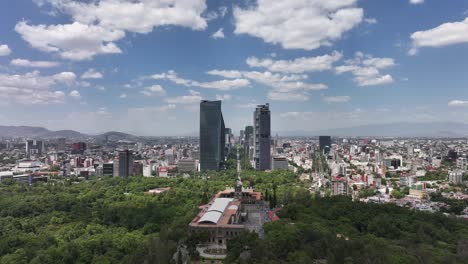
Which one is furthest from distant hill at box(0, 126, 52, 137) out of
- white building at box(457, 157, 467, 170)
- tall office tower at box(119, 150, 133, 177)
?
white building at box(457, 157, 467, 170)

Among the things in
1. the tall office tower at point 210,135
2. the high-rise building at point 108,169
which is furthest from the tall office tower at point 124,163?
the tall office tower at point 210,135

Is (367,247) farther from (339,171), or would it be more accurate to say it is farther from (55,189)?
(339,171)

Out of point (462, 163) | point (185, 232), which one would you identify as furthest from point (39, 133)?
point (185, 232)

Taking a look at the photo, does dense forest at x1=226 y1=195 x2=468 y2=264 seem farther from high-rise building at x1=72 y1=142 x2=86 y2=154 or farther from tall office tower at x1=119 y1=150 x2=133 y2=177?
high-rise building at x1=72 y1=142 x2=86 y2=154

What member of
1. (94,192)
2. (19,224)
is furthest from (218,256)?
(94,192)

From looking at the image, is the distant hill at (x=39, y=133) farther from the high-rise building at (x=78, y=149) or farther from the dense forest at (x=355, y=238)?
the dense forest at (x=355, y=238)
